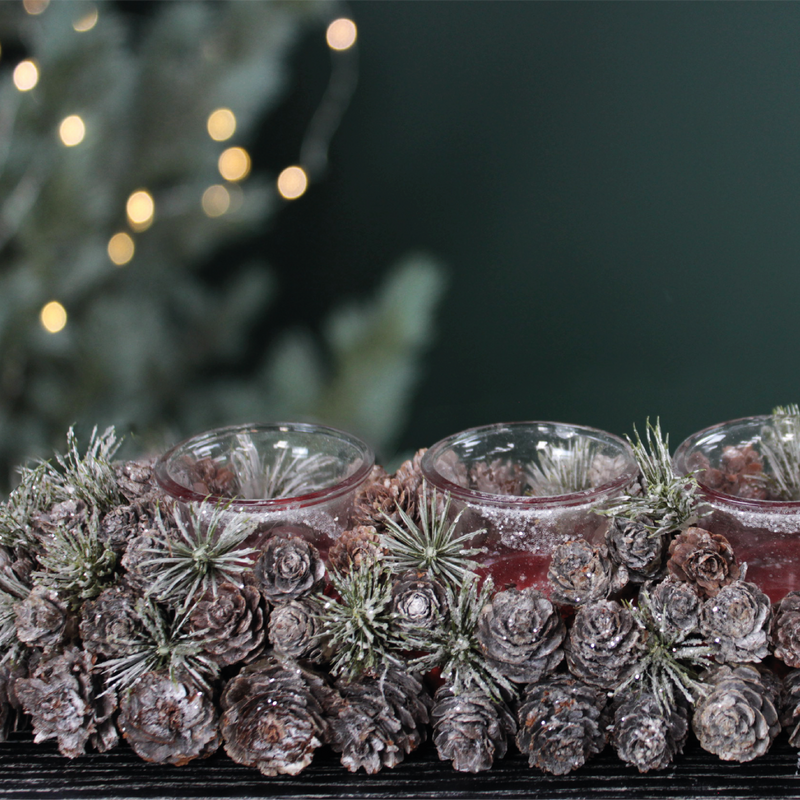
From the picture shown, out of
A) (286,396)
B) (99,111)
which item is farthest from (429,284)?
(99,111)

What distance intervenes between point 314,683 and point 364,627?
0.04m

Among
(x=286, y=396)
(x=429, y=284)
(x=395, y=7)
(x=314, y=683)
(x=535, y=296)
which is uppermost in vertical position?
(x=395, y=7)

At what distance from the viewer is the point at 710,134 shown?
1686 millimetres

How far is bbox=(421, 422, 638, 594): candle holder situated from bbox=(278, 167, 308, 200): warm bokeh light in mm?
1319

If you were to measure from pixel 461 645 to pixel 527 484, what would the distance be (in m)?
0.15

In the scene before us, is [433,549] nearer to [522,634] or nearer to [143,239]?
[522,634]

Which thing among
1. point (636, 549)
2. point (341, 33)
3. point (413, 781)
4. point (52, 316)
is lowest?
point (413, 781)

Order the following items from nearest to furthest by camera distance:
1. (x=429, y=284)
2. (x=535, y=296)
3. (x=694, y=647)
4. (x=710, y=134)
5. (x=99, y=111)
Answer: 1. (x=694, y=647)
2. (x=99, y=111)
3. (x=429, y=284)
4. (x=710, y=134)
5. (x=535, y=296)

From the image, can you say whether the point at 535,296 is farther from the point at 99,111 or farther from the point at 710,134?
the point at 99,111

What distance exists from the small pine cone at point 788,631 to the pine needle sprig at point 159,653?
11.6 inches

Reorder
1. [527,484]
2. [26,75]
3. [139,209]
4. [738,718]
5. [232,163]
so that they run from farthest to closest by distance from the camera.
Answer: [232,163] < [139,209] < [26,75] < [527,484] < [738,718]

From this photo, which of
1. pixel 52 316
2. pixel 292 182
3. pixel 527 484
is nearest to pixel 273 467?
pixel 527 484

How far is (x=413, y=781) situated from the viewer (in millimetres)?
436

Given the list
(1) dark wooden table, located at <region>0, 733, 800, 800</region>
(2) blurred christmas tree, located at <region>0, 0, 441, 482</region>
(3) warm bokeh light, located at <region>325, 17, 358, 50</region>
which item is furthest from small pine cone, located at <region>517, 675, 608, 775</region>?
(3) warm bokeh light, located at <region>325, 17, 358, 50</region>
